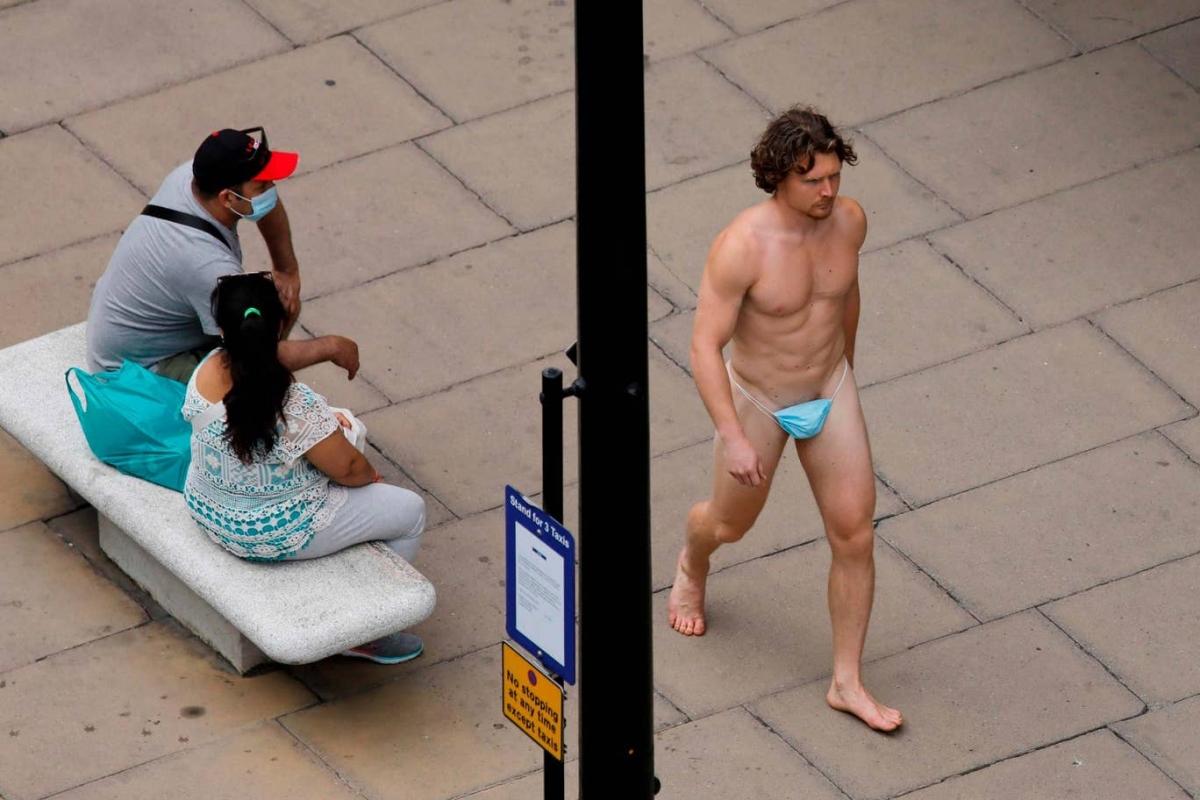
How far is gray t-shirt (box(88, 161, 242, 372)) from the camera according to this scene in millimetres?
8609

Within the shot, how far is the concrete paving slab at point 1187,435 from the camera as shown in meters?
9.41

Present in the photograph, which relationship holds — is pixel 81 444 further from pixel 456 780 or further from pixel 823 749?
pixel 823 749

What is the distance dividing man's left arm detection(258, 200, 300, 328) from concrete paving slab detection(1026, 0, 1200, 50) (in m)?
4.42

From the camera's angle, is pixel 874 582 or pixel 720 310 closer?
pixel 720 310

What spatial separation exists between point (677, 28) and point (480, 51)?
0.95m

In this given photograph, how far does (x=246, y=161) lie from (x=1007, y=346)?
3.20m

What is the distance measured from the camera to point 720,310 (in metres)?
7.76

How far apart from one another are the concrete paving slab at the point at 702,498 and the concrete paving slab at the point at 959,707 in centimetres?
69

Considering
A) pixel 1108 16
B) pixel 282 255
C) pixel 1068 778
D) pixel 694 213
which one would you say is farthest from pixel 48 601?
pixel 1108 16

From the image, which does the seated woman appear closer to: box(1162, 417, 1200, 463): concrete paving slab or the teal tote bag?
the teal tote bag

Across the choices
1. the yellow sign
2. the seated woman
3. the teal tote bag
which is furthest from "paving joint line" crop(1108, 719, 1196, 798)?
the teal tote bag

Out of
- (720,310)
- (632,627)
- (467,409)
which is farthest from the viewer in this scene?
(467,409)

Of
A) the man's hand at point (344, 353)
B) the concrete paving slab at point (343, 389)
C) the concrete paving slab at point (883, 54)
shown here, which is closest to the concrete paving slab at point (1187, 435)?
the concrete paving slab at point (883, 54)

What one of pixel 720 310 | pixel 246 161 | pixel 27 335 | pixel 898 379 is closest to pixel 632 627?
pixel 720 310
